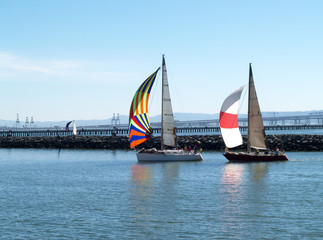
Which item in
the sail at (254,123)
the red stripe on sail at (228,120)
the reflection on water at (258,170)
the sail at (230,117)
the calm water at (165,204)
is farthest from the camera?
the sail at (254,123)

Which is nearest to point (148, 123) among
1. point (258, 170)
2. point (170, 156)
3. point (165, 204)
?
point (170, 156)

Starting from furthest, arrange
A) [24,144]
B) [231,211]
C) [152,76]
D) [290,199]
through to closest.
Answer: [24,144], [152,76], [290,199], [231,211]

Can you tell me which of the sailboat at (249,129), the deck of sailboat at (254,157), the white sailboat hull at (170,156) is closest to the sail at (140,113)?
the white sailboat hull at (170,156)

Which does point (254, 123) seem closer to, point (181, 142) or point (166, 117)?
point (166, 117)

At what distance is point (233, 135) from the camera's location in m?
51.7

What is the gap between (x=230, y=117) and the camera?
51000mm

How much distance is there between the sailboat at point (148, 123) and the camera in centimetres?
5100

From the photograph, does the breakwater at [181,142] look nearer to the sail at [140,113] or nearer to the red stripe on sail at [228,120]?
the red stripe on sail at [228,120]

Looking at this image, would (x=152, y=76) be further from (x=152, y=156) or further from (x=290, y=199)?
(x=290, y=199)

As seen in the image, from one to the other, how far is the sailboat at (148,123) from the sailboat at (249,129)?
13.0ft

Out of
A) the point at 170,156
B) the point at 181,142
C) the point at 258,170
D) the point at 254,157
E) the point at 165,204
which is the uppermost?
the point at 181,142

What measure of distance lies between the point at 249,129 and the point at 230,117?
244 cm

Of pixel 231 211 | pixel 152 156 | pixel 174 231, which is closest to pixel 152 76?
pixel 152 156

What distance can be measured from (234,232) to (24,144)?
3192 inches
